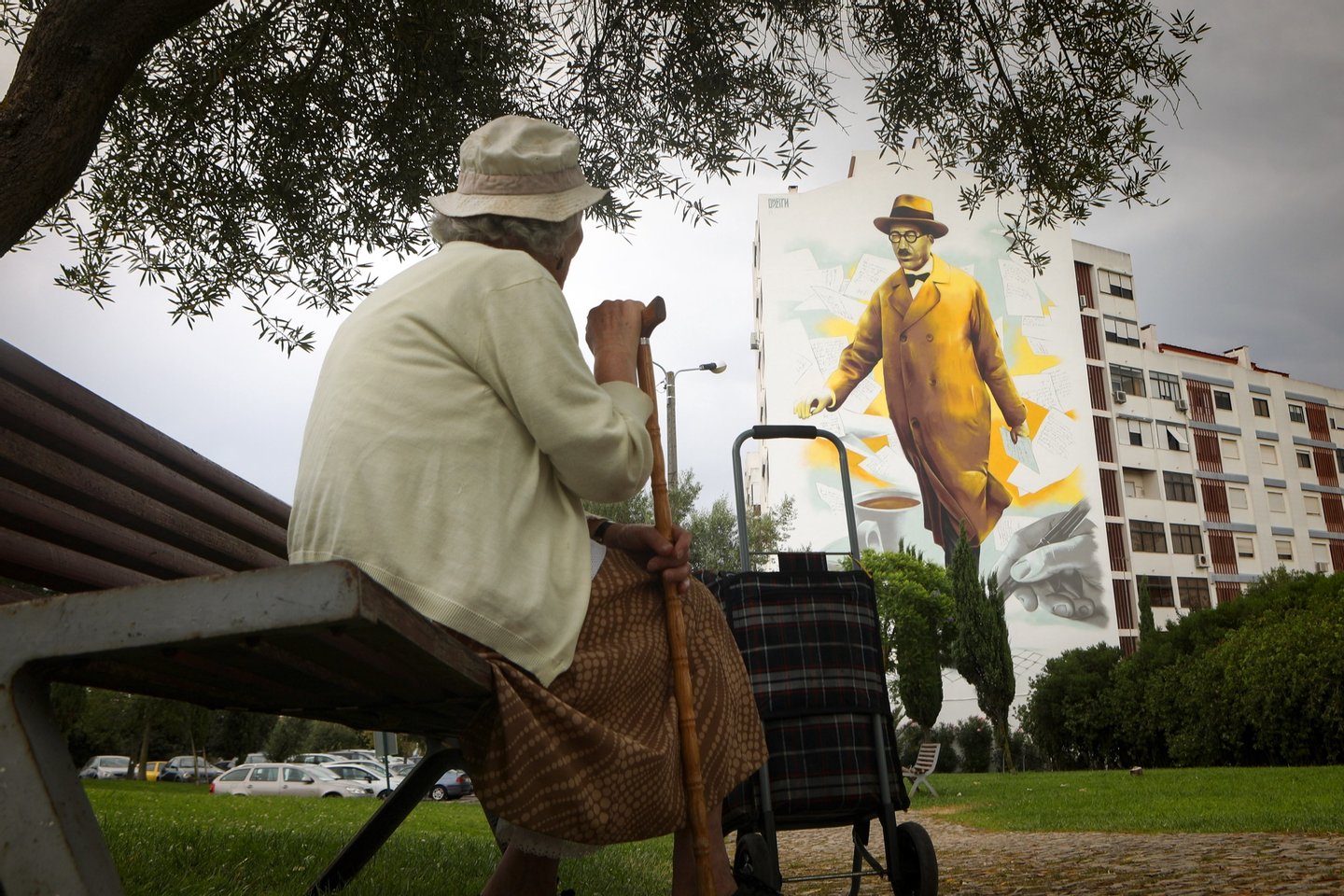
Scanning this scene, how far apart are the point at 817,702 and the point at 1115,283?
67.3m

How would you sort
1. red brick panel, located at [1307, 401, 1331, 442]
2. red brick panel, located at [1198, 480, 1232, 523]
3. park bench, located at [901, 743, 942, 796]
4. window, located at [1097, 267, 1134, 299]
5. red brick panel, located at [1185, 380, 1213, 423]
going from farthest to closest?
red brick panel, located at [1307, 401, 1331, 442] → window, located at [1097, 267, 1134, 299] → red brick panel, located at [1185, 380, 1213, 423] → red brick panel, located at [1198, 480, 1232, 523] → park bench, located at [901, 743, 942, 796]

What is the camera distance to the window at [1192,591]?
60156 millimetres

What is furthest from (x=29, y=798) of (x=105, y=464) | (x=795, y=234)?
(x=795, y=234)

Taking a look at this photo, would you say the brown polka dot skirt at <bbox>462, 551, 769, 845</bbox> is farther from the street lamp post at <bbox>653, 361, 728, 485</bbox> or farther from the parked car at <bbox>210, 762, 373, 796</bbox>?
the parked car at <bbox>210, 762, 373, 796</bbox>

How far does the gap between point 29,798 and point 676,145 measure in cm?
535

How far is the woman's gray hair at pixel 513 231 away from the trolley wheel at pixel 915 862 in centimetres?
252

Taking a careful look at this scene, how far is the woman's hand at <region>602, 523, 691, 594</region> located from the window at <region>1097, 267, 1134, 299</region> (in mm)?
67890

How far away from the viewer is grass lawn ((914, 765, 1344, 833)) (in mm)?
8891

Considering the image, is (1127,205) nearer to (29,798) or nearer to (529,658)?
(529,658)

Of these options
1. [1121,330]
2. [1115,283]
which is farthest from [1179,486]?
[1115,283]

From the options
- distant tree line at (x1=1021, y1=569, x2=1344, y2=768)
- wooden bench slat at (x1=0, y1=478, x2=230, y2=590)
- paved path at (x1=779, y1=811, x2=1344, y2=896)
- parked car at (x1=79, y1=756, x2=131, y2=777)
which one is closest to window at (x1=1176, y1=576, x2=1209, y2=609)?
distant tree line at (x1=1021, y1=569, x2=1344, y2=768)

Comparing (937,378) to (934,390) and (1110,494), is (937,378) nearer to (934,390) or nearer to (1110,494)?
(934,390)

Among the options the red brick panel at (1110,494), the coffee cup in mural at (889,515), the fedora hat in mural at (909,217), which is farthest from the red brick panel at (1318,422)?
the coffee cup in mural at (889,515)

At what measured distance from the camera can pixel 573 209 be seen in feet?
7.32
